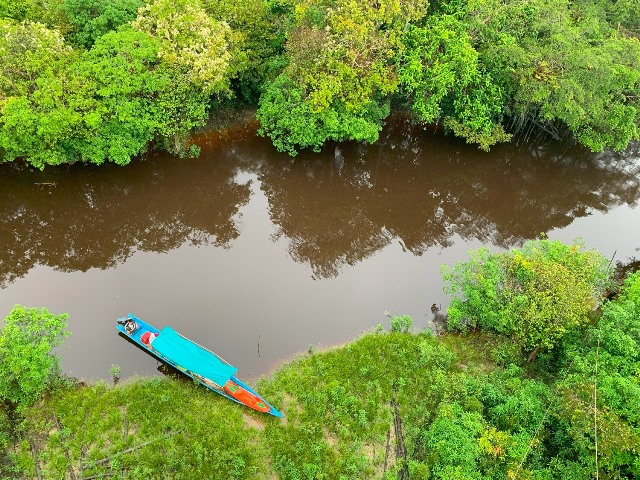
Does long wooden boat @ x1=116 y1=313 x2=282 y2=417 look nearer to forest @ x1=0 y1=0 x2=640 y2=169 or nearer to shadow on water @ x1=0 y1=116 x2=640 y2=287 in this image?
shadow on water @ x1=0 y1=116 x2=640 y2=287

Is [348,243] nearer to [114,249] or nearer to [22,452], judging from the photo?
[114,249]

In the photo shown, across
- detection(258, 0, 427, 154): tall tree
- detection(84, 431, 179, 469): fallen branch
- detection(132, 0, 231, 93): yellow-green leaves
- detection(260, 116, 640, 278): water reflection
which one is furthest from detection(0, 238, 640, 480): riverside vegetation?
detection(132, 0, 231, 93): yellow-green leaves

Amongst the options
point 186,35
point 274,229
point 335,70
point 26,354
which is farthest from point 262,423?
point 186,35

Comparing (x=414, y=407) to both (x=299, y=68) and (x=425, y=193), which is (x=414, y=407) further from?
(x=299, y=68)

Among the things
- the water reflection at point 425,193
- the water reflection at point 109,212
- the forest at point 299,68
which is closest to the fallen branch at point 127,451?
the water reflection at point 109,212

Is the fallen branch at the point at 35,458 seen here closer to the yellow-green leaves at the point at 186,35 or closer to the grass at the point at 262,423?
the grass at the point at 262,423

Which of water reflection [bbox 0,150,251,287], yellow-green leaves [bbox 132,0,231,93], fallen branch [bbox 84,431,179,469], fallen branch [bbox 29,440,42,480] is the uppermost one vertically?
yellow-green leaves [bbox 132,0,231,93]
